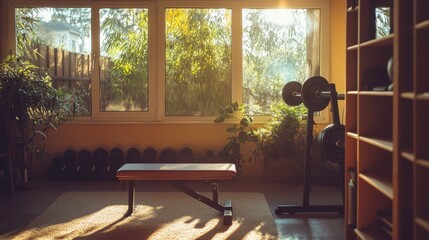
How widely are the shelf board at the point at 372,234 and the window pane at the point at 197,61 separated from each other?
3.43 metres

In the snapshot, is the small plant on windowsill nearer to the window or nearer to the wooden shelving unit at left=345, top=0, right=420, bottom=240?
the window

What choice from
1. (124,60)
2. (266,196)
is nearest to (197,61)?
(124,60)

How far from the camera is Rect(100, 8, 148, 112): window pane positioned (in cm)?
612

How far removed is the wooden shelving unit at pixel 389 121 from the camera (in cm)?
205

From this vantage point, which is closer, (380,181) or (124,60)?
(380,181)

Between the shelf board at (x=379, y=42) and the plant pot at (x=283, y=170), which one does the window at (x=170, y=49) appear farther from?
the shelf board at (x=379, y=42)

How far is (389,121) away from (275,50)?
3.38m

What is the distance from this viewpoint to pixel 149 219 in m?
4.00

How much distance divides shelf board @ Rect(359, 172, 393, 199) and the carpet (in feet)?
3.21

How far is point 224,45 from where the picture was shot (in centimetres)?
614
